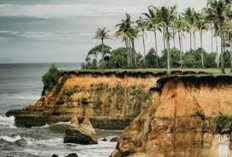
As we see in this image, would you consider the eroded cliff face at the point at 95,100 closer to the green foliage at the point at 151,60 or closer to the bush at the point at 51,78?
the bush at the point at 51,78

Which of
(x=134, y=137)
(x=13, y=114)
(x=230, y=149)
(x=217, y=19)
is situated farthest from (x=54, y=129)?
(x=230, y=149)

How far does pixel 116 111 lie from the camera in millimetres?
74312

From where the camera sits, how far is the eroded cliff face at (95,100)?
72875mm

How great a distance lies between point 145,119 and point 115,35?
54416mm

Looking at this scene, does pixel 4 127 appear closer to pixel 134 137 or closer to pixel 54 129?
pixel 54 129

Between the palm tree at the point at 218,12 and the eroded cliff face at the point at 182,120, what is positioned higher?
the palm tree at the point at 218,12

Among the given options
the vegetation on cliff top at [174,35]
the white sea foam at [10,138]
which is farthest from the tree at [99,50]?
the white sea foam at [10,138]

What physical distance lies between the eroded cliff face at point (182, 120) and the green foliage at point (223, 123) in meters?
0.39

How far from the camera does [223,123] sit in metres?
38.1

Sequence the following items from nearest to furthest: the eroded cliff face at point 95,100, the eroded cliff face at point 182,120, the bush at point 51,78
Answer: the eroded cliff face at point 182,120 → the eroded cliff face at point 95,100 → the bush at point 51,78

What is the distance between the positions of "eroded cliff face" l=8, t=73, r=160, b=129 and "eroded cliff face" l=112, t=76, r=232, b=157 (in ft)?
98.4

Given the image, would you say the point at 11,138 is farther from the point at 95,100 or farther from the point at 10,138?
the point at 95,100

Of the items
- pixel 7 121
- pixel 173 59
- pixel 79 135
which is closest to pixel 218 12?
pixel 79 135

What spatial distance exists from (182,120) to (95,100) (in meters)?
37.2
